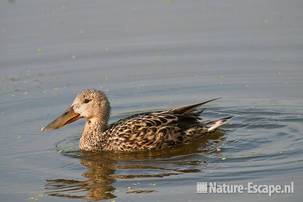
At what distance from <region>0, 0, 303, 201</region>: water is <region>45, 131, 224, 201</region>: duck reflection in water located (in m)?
0.02

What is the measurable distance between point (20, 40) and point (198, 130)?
5051mm

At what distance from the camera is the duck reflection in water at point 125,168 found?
36.8 ft

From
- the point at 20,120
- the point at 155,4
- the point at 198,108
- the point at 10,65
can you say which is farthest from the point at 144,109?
the point at 155,4

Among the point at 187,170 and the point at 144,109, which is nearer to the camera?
the point at 187,170

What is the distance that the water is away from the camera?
1148 cm

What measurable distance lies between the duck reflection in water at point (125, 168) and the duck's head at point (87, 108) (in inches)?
22.1

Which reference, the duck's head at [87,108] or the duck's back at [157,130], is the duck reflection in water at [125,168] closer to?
the duck's back at [157,130]

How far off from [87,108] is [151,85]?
6.41ft

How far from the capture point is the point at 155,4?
18328 millimetres

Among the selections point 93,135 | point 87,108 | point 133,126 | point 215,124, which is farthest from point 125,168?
point 215,124

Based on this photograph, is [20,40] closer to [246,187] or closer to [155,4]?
[155,4]

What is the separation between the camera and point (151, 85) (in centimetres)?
1504

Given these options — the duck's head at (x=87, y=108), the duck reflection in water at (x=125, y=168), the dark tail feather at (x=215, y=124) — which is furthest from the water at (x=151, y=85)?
the duck's head at (x=87, y=108)

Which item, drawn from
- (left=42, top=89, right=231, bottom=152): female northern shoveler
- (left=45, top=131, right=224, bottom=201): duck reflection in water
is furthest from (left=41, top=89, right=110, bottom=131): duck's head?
(left=45, top=131, right=224, bottom=201): duck reflection in water
